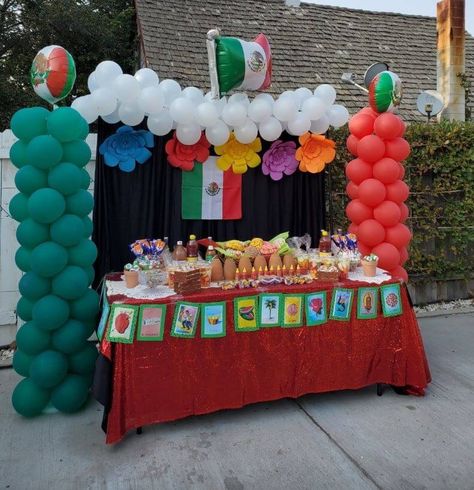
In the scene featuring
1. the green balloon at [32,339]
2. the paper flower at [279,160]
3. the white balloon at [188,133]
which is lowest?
the green balloon at [32,339]

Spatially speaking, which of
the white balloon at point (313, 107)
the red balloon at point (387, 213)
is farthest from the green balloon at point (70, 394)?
the white balloon at point (313, 107)

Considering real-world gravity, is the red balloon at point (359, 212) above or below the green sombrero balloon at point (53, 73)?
below

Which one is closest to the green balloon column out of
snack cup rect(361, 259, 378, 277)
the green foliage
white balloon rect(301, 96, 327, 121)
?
white balloon rect(301, 96, 327, 121)

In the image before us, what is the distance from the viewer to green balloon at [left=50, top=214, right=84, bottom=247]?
2840mm

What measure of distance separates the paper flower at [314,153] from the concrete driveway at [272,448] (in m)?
2.07

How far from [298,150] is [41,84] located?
7.44 ft

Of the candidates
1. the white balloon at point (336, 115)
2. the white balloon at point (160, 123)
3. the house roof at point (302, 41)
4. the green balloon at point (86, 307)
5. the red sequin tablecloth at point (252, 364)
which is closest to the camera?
the red sequin tablecloth at point (252, 364)

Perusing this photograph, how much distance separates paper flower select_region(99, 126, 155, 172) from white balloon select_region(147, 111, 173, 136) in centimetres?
20

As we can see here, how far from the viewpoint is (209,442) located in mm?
2658

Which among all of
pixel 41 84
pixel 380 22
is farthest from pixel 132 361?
pixel 380 22

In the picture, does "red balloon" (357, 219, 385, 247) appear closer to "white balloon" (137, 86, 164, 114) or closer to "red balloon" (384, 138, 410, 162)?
"red balloon" (384, 138, 410, 162)

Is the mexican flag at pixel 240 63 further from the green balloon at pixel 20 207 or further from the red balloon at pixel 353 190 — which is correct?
the green balloon at pixel 20 207

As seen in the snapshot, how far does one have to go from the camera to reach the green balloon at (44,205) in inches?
108

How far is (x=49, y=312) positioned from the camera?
2826 mm
